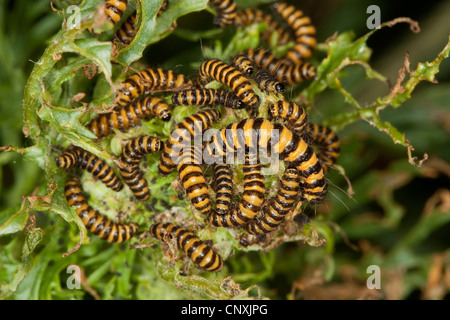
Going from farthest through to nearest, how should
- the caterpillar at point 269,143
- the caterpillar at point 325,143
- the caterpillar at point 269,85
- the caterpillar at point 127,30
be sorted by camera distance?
the caterpillar at point 325,143, the caterpillar at point 127,30, the caterpillar at point 269,85, the caterpillar at point 269,143

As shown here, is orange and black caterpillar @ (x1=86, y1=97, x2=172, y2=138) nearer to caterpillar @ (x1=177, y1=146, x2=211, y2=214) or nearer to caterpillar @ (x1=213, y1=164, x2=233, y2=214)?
caterpillar @ (x1=177, y1=146, x2=211, y2=214)

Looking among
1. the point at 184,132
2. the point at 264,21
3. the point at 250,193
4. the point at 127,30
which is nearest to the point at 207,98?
the point at 184,132

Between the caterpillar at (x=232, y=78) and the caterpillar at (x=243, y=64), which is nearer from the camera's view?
the caterpillar at (x=232, y=78)

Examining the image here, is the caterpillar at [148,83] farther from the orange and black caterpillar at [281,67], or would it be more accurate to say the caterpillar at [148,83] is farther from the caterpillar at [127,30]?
the orange and black caterpillar at [281,67]

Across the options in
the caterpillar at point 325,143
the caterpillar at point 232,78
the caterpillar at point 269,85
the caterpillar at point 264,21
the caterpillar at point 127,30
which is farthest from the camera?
the caterpillar at point 264,21

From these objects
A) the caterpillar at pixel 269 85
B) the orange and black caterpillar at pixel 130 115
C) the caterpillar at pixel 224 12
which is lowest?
the orange and black caterpillar at pixel 130 115

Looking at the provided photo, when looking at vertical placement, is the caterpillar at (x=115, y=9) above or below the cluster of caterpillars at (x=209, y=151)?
above

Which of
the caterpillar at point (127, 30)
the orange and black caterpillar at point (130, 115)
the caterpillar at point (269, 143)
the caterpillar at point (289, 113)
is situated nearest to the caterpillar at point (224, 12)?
the caterpillar at point (127, 30)
